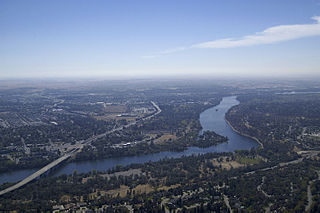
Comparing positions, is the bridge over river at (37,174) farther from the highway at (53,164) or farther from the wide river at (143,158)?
the wide river at (143,158)

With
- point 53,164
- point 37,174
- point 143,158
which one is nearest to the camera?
point 37,174

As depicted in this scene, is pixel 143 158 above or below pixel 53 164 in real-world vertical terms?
below

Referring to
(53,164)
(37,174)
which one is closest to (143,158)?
(53,164)

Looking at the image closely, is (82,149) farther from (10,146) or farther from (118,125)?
(118,125)

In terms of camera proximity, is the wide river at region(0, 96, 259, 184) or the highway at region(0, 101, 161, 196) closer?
the highway at region(0, 101, 161, 196)

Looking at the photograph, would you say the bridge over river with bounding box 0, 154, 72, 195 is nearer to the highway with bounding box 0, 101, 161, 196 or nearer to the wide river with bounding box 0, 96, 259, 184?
the highway with bounding box 0, 101, 161, 196

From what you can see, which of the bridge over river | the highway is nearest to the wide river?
the bridge over river

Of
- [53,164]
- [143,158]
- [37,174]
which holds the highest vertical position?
[53,164]

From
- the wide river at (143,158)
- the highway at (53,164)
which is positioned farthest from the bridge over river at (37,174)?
the wide river at (143,158)

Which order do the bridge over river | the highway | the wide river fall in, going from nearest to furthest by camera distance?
1. the bridge over river
2. the highway
3. the wide river

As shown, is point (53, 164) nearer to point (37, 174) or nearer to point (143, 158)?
point (37, 174)

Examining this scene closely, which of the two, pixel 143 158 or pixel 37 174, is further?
pixel 143 158
